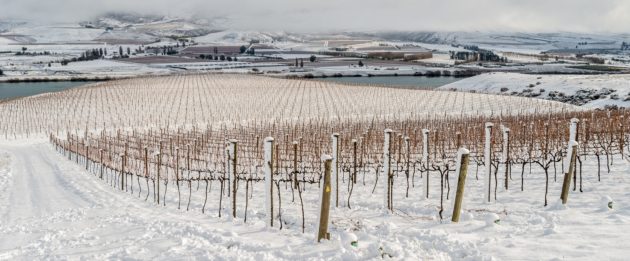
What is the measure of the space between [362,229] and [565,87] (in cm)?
5894

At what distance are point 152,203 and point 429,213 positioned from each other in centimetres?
683

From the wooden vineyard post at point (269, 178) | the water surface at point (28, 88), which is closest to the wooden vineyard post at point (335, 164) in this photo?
the wooden vineyard post at point (269, 178)

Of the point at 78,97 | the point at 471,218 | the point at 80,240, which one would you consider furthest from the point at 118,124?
the point at 471,218

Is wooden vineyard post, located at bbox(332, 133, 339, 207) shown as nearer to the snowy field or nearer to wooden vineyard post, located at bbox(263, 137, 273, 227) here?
wooden vineyard post, located at bbox(263, 137, 273, 227)

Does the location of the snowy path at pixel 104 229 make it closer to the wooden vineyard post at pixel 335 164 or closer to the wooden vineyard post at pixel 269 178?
the wooden vineyard post at pixel 269 178

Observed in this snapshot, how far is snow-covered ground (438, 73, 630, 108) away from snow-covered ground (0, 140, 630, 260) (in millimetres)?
40935

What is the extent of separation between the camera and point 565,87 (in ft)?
200

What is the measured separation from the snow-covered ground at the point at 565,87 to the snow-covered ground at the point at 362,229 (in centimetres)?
4093

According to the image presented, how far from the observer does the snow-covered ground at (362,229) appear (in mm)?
7484

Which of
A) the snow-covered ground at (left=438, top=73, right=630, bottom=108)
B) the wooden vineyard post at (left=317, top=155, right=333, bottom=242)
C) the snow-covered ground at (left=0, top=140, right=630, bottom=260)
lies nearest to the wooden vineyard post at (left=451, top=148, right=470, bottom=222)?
the snow-covered ground at (left=0, top=140, right=630, bottom=260)

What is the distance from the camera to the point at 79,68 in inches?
5413

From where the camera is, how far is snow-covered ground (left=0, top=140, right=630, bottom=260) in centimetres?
748

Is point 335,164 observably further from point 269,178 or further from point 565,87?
point 565,87

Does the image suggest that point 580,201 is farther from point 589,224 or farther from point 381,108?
point 381,108
